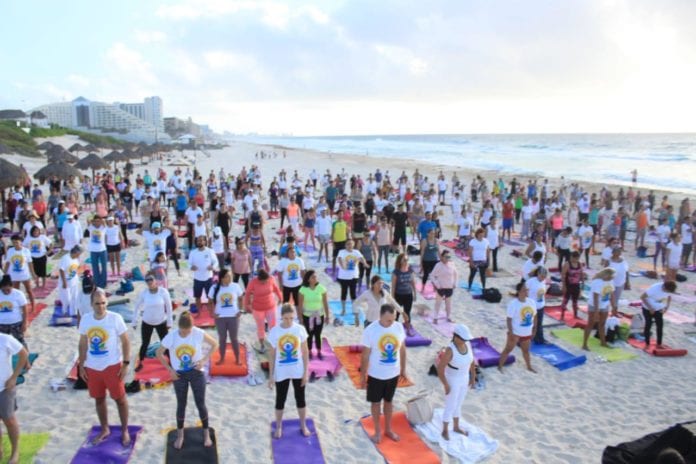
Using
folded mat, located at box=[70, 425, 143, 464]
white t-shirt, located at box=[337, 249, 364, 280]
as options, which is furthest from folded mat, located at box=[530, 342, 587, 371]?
folded mat, located at box=[70, 425, 143, 464]

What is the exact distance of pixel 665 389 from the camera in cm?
714

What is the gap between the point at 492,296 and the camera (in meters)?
10.6

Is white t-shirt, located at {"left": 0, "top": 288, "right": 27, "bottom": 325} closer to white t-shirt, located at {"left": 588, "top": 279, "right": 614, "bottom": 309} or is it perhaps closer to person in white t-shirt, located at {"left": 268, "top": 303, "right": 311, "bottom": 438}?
person in white t-shirt, located at {"left": 268, "top": 303, "right": 311, "bottom": 438}

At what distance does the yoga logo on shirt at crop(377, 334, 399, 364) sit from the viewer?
5.20m

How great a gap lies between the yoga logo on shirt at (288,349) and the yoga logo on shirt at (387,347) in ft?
2.91

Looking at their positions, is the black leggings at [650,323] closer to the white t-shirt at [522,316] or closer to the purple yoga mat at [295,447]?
the white t-shirt at [522,316]

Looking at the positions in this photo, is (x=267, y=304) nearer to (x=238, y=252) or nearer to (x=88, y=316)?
(x=238, y=252)

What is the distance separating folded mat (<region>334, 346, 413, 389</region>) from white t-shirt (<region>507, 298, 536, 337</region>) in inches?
69.8

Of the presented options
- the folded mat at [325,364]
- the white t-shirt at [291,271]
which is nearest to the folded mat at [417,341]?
the folded mat at [325,364]

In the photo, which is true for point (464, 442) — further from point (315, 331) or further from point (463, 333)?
point (315, 331)

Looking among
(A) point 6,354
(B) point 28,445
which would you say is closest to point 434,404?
(B) point 28,445

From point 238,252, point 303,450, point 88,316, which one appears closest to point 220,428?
point 303,450

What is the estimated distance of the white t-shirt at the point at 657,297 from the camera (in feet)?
26.5

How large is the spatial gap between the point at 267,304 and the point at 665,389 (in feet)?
19.5
